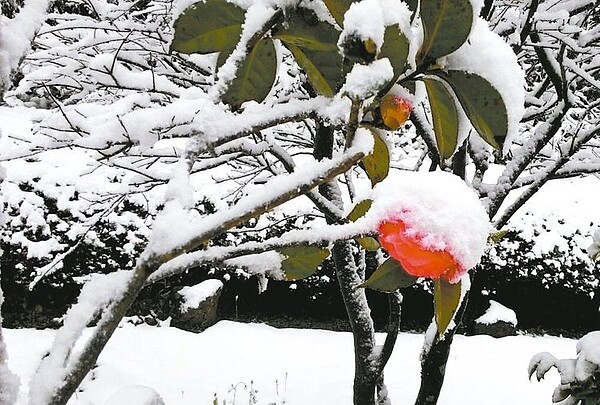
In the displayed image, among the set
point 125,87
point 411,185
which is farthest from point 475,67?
point 125,87

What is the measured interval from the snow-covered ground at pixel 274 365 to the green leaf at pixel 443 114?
9.65 feet

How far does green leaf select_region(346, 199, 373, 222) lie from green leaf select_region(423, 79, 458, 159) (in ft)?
0.23

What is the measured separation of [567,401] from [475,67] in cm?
169

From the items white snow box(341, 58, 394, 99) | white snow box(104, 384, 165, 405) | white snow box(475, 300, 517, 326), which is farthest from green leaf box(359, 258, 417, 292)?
white snow box(475, 300, 517, 326)

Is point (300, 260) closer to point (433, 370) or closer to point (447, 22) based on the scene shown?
point (447, 22)

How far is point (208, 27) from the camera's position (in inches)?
16.2

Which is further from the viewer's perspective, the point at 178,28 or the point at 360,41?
the point at 178,28

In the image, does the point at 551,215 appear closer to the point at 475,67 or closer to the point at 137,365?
the point at 137,365

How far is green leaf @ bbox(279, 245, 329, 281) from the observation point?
419 millimetres

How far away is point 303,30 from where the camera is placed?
1.26 feet

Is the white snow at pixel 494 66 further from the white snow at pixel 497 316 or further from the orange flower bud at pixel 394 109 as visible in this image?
the white snow at pixel 497 316

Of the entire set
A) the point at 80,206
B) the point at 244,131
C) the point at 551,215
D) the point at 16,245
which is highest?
the point at 551,215

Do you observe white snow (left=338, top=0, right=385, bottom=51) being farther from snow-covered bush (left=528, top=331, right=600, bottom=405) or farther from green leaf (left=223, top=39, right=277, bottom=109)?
snow-covered bush (left=528, top=331, right=600, bottom=405)

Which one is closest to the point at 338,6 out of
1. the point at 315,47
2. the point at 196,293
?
the point at 315,47
